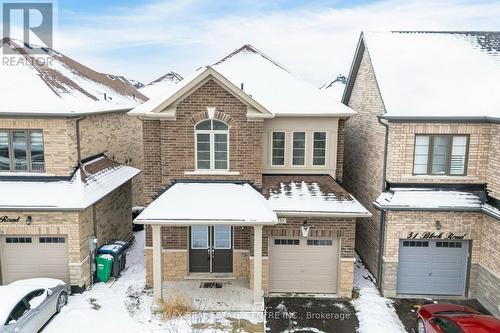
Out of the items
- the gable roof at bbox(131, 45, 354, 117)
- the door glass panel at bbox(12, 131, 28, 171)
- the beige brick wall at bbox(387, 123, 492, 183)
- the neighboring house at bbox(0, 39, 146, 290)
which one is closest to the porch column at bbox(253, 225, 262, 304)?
the gable roof at bbox(131, 45, 354, 117)

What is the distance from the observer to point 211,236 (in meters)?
14.8

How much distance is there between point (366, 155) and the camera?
53.9 feet

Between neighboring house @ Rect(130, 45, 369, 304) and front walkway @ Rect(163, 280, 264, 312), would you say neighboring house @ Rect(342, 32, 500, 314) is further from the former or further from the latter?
front walkway @ Rect(163, 280, 264, 312)

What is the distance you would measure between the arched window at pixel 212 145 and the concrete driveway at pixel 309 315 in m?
5.01

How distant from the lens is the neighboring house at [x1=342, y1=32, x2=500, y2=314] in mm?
13219

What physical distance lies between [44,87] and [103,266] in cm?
671

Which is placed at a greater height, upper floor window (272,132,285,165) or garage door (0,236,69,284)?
upper floor window (272,132,285,165)

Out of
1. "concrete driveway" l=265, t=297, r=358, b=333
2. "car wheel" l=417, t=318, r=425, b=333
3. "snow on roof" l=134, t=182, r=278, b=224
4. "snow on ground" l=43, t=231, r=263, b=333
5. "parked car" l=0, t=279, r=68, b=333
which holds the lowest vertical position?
"concrete driveway" l=265, t=297, r=358, b=333

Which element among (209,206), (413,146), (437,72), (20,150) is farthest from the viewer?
(437,72)

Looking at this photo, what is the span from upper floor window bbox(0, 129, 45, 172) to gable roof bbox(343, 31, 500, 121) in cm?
1180

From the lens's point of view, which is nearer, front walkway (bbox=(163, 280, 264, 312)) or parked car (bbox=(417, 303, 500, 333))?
parked car (bbox=(417, 303, 500, 333))

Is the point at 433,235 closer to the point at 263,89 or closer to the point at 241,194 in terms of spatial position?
the point at 241,194

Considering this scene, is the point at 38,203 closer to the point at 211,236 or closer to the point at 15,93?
A: the point at 15,93

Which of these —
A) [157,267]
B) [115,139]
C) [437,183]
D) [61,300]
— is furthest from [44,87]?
[437,183]
